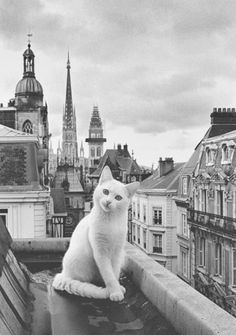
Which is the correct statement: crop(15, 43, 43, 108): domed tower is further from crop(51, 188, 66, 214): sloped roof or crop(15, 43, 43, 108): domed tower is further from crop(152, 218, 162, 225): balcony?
crop(152, 218, 162, 225): balcony

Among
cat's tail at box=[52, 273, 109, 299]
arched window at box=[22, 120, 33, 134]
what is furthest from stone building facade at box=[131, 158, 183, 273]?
cat's tail at box=[52, 273, 109, 299]

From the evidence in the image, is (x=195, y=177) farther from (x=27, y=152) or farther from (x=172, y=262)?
(x=27, y=152)

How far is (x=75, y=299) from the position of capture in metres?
4.93

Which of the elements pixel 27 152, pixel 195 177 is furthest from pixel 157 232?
pixel 27 152

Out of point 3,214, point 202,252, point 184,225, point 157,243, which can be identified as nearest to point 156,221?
point 157,243

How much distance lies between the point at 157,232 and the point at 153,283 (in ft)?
107

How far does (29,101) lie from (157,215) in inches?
686

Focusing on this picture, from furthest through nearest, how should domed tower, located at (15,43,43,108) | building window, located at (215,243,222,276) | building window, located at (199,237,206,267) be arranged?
1. domed tower, located at (15,43,43,108)
2. building window, located at (199,237,206,267)
3. building window, located at (215,243,222,276)

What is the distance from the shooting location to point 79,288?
194 inches

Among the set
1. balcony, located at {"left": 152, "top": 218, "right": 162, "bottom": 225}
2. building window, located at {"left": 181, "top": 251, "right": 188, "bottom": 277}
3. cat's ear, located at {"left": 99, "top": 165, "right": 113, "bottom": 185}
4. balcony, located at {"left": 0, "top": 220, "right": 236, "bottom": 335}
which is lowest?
building window, located at {"left": 181, "top": 251, "right": 188, "bottom": 277}

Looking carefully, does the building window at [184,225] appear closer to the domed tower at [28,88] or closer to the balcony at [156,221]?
the balcony at [156,221]

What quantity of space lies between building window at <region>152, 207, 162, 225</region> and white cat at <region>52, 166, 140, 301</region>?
3255cm

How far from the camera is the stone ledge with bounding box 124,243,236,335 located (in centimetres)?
331

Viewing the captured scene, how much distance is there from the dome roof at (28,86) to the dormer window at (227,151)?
1017 inches
